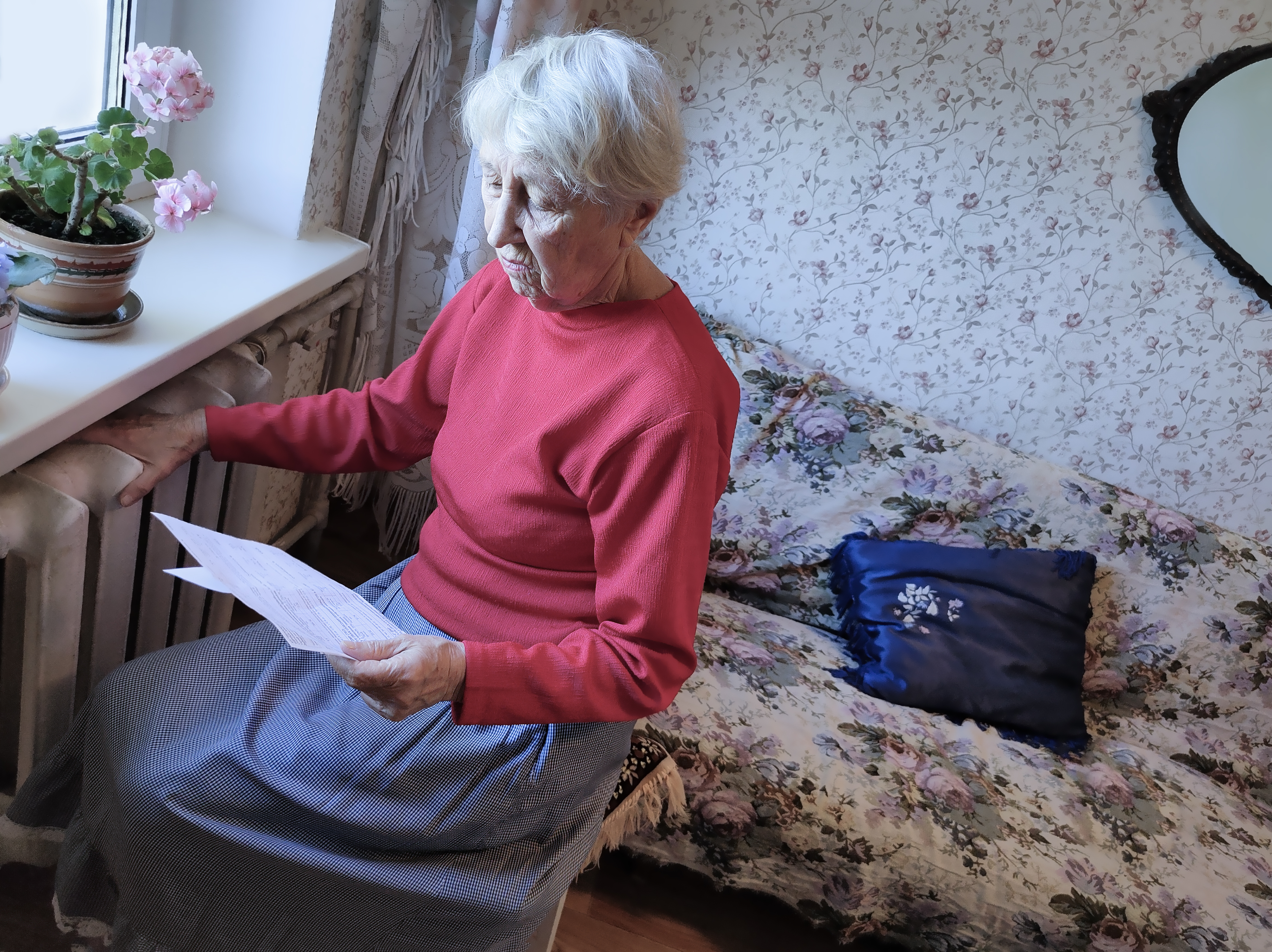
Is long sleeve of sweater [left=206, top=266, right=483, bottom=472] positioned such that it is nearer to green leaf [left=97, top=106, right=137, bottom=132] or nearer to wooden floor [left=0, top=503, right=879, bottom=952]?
green leaf [left=97, top=106, right=137, bottom=132]

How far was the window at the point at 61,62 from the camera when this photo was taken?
1.27 m

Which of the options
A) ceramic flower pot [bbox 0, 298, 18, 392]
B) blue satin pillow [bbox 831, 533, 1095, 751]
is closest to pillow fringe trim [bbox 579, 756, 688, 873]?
blue satin pillow [bbox 831, 533, 1095, 751]

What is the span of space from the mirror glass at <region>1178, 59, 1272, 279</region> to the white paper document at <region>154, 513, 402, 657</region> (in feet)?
6.01

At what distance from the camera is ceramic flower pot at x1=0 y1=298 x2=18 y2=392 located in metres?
0.92

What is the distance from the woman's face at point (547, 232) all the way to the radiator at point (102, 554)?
438mm

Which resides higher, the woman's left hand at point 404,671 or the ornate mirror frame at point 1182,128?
the ornate mirror frame at point 1182,128

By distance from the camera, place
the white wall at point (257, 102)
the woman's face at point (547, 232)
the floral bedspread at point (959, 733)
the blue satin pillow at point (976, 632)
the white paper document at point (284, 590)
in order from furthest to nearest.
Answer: the blue satin pillow at point (976, 632)
the floral bedspread at point (959, 733)
the white wall at point (257, 102)
the woman's face at point (547, 232)
the white paper document at point (284, 590)

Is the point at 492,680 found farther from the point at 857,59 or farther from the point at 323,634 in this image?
the point at 857,59

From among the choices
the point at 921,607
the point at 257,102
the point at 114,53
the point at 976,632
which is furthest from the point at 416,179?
the point at 976,632

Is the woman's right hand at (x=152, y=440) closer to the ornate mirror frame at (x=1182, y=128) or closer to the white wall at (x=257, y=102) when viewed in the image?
the white wall at (x=257, y=102)

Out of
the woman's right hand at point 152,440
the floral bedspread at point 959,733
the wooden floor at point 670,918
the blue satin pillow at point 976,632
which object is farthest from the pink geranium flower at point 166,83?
the blue satin pillow at point 976,632

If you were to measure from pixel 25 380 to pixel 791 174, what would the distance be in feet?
5.11

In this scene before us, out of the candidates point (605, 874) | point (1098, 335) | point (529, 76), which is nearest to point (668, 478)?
point (529, 76)

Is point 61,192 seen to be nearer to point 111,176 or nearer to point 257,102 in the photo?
point 111,176
